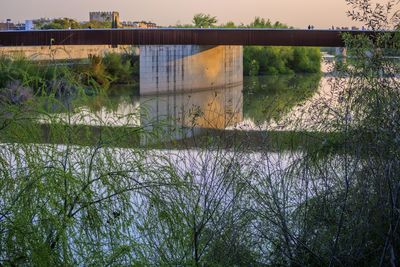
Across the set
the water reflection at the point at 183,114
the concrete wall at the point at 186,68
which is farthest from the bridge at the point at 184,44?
the water reflection at the point at 183,114

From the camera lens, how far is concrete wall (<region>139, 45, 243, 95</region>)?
151 ft

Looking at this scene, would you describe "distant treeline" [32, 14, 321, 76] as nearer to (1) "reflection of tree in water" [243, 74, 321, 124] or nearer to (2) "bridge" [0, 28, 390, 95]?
(2) "bridge" [0, 28, 390, 95]

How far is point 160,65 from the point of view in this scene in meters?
46.5

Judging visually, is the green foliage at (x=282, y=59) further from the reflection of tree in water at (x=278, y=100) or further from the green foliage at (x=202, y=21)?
the reflection of tree in water at (x=278, y=100)

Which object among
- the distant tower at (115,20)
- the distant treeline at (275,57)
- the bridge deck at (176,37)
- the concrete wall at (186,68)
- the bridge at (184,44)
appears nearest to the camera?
the bridge deck at (176,37)

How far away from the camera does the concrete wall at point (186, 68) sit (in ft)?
151

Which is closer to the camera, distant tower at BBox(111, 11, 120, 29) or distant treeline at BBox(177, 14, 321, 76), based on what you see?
distant tower at BBox(111, 11, 120, 29)

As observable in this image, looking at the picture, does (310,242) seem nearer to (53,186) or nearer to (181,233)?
(181,233)

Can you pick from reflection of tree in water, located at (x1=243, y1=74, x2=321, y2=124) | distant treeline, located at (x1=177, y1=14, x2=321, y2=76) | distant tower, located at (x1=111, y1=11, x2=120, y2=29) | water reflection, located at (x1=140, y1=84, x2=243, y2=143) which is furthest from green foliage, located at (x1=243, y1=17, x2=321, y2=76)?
reflection of tree in water, located at (x1=243, y1=74, x2=321, y2=124)

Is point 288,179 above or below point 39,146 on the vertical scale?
below

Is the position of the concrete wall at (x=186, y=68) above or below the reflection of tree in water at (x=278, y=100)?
below

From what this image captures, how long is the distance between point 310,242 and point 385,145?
0.83 m

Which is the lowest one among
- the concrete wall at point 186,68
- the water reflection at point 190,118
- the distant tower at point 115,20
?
the concrete wall at point 186,68

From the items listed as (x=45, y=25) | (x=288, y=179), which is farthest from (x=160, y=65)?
(x=288, y=179)
